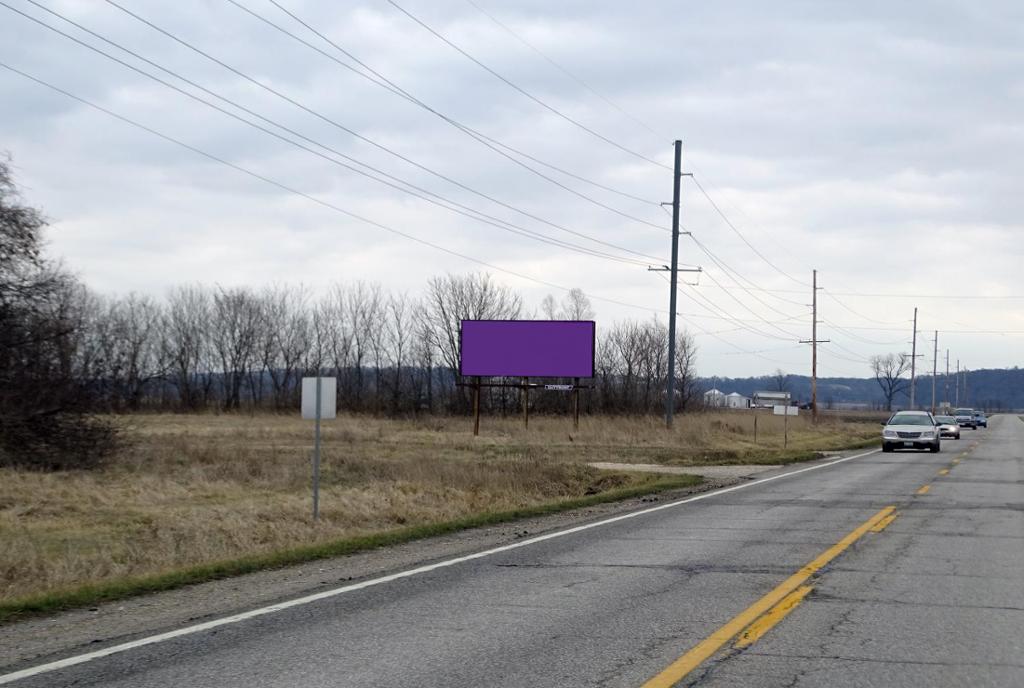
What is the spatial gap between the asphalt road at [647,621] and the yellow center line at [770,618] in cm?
5

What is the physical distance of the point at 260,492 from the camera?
22.6 metres

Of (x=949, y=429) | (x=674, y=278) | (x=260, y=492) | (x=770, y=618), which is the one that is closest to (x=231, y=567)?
(x=770, y=618)

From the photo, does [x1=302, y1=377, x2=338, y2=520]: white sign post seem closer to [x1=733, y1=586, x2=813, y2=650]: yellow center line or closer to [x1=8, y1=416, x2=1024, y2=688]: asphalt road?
[x1=8, y1=416, x2=1024, y2=688]: asphalt road

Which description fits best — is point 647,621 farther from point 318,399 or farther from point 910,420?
point 910,420

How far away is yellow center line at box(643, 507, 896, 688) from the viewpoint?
648 cm

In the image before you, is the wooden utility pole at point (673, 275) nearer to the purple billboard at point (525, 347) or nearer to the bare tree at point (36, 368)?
the purple billboard at point (525, 347)

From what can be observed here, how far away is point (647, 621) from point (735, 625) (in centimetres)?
67

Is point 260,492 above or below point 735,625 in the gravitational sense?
below

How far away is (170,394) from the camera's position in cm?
8694

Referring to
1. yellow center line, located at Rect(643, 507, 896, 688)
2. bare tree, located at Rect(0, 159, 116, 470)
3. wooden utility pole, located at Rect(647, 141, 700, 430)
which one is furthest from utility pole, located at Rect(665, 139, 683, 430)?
yellow center line, located at Rect(643, 507, 896, 688)

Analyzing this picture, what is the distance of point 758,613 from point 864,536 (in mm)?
5924

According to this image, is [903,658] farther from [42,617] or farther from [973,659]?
[42,617]

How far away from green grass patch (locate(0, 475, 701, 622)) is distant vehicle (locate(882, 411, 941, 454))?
27.2 metres

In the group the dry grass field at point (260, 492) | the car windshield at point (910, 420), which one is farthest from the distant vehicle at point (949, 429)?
the dry grass field at point (260, 492)
